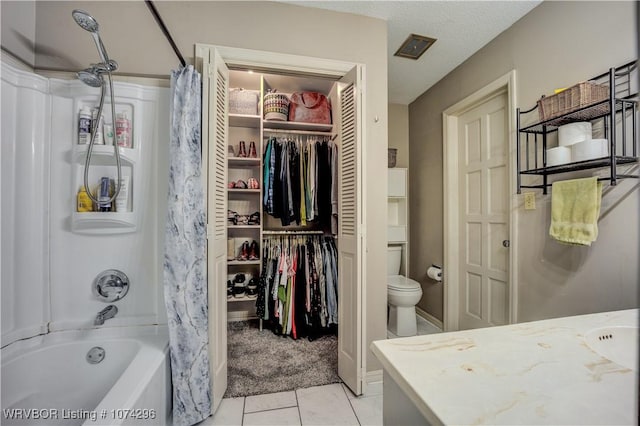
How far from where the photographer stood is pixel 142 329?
150 cm

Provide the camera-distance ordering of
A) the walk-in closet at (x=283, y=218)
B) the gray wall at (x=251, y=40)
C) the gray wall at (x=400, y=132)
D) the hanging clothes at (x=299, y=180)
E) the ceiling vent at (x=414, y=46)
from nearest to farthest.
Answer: the gray wall at (x=251, y=40) → the walk-in closet at (x=283, y=218) → the ceiling vent at (x=414, y=46) → the hanging clothes at (x=299, y=180) → the gray wall at (x=400, y=132)

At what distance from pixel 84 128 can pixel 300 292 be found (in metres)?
1.87

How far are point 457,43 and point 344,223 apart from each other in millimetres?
1707

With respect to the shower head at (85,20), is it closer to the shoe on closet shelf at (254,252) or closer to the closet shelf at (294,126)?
the closet shelf at (294,126)

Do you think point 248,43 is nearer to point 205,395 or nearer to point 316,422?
point 205,395

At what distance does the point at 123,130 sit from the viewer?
57.5 inches

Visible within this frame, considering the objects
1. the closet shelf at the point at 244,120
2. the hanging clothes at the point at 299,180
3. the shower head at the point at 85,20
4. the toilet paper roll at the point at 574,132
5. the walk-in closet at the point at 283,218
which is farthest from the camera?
the closet shelf at the point at 244,120

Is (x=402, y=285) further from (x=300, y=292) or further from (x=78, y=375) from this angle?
(x=78, y=375)

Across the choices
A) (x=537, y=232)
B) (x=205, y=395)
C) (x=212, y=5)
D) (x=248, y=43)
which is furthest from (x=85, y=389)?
(x=537, y=232)

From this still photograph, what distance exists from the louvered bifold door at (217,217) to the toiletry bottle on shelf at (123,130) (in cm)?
46

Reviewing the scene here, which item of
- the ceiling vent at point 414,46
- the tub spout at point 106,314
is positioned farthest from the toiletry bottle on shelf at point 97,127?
the ceiling vent at point 414,46

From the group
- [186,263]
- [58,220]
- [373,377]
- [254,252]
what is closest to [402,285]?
[373,377]

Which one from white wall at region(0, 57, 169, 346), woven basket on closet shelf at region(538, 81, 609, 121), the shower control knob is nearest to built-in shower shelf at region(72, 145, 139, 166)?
white wall at region(0, 57, 169, 346)

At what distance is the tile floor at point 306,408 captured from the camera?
4.65 ft
